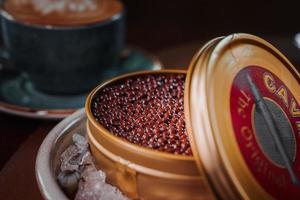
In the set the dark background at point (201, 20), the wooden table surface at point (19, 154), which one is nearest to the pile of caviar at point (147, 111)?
the wooden table surface at point (19, 154)

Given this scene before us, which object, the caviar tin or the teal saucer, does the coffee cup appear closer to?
the teal saucer

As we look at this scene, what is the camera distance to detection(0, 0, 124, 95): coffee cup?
1.25 meters

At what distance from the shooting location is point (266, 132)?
30.5 inches

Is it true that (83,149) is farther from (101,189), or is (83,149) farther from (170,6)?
(170,6)

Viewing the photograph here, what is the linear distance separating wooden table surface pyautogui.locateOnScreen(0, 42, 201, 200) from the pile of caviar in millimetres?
213

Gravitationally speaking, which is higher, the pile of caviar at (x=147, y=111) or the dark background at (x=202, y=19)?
the pile of caviar at (x=147, y=111)

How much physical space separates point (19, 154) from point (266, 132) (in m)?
0.52

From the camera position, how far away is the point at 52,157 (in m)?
0.87

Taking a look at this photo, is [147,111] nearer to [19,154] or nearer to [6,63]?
[19,154]

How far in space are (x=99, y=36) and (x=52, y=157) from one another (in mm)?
496

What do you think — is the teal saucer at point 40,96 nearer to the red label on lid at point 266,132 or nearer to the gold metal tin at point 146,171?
the gold metal tin at point 146,171

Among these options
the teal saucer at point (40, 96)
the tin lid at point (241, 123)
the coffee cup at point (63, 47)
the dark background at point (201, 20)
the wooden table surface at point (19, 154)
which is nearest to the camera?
the tin lid at point (241, 123)

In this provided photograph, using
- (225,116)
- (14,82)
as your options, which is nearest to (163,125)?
(225,116)

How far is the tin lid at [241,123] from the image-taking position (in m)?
0.70
